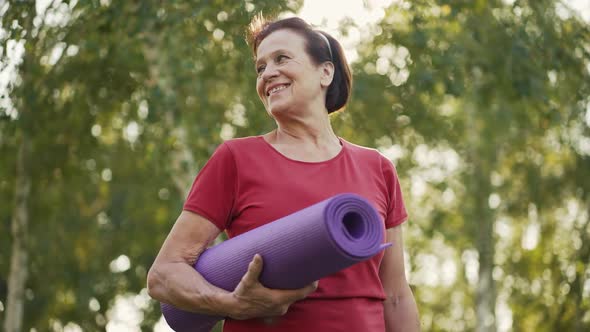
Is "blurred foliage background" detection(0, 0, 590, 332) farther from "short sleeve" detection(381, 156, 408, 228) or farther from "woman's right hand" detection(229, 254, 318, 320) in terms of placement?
"woman's right hand" detection(229, 254, 318, 320)

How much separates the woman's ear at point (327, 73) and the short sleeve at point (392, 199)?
11.5 inches

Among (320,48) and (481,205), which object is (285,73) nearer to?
(320,48)

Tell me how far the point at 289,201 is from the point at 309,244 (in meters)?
0.32

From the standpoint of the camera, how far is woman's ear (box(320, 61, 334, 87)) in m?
2.92

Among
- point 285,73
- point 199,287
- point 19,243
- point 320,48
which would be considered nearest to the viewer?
point 199,287

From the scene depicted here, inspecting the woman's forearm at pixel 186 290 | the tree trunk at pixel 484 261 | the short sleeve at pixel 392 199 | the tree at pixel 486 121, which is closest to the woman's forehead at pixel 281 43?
the short sleeve at pixel 392 199

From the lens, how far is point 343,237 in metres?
2.26

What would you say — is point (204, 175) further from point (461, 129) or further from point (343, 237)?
→ point (461, 129)

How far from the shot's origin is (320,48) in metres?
2.90

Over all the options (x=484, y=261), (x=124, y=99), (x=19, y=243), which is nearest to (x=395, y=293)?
(x=124, y=99)

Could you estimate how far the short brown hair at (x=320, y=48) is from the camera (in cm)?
289

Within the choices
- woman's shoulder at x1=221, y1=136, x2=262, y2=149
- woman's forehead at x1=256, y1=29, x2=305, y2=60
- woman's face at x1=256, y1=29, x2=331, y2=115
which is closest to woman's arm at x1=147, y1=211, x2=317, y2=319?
woman's shoulder at x1=221, y1=136, x2=262, y2=149

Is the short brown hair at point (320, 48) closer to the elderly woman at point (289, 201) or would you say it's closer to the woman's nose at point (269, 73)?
the elderly woman at point (289, 201)

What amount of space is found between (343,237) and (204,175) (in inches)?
21.0
